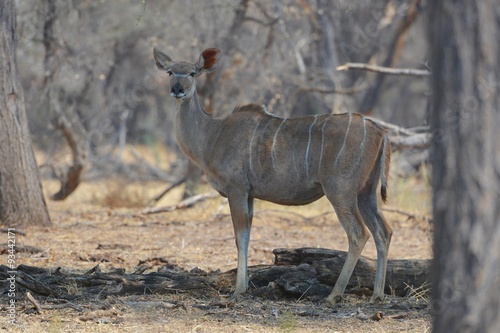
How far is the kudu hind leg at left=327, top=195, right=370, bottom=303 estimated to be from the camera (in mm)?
5363

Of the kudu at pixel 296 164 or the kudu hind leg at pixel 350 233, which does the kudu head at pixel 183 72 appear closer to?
the kudu at pixel 296 164

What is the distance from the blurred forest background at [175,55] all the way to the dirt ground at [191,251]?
57.8 inches

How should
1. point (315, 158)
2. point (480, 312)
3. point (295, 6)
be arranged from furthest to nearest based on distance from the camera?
point (295, 6) < point (315, 158) < point (480, 312)

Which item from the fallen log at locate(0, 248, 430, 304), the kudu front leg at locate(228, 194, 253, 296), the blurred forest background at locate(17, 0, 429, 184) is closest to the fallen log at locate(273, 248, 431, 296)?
the fallen log at locate(0, 248, 430, 304)

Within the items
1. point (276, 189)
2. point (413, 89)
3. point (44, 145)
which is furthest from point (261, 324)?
point (413, 89)

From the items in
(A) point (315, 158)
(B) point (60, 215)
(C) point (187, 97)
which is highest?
(C) point (187, 97)

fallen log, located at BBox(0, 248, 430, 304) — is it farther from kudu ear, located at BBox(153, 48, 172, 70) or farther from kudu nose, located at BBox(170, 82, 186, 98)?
kudu ear, located at BBox(153, 48, 172, 70)

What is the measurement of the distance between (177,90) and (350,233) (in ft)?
5.48

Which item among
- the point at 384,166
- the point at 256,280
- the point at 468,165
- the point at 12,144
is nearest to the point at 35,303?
the point at 256,280

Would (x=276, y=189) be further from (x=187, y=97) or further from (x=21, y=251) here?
(x=21, y=251)

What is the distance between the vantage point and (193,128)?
6160mm

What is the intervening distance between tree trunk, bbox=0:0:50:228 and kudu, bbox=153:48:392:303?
2.40 metres

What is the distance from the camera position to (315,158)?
18.1ft

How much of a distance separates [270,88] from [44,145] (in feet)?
15.8
